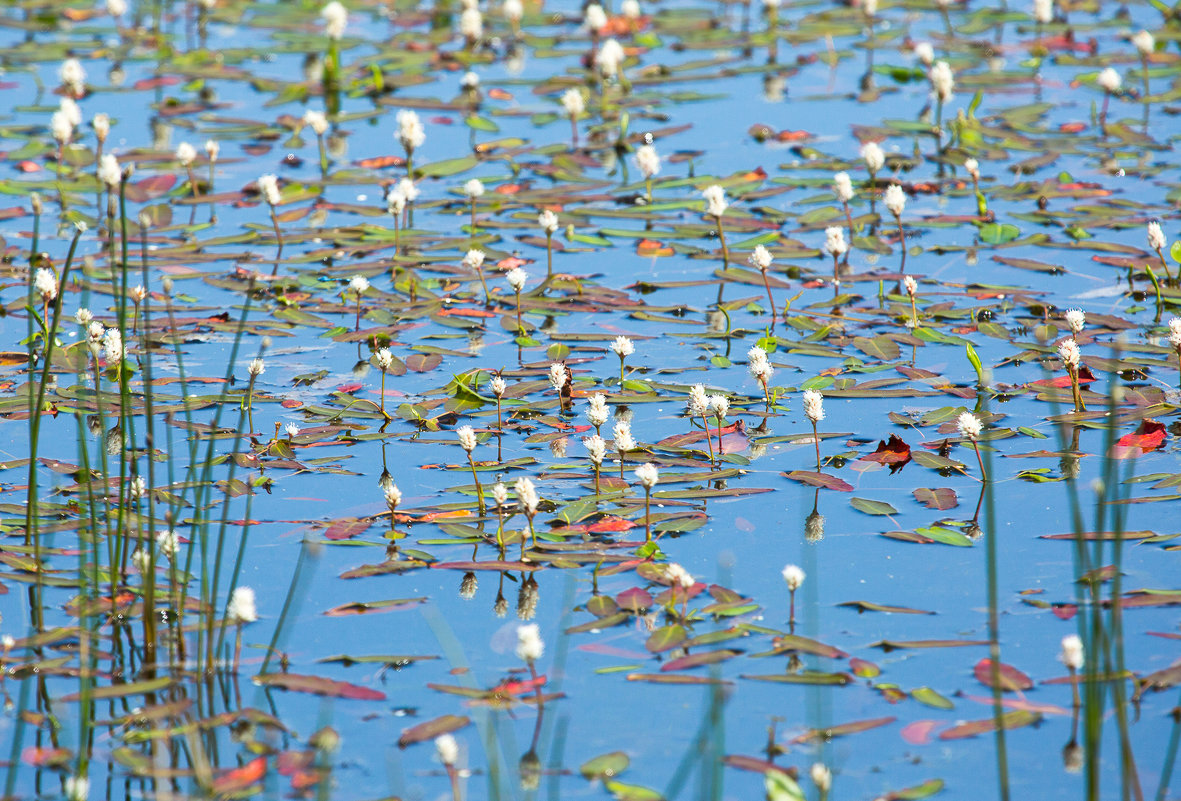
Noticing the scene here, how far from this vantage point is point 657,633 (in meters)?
1.92

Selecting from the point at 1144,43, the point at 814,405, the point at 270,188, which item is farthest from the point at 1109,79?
the point at 270,188

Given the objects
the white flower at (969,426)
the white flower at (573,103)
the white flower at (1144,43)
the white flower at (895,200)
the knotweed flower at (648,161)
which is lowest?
the white flower at (969,426)

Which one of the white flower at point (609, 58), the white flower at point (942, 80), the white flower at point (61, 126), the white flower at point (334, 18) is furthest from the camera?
the white flower at point (334, 18)

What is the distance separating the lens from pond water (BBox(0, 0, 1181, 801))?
171 centimetres

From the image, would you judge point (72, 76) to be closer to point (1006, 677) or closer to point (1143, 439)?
point (1143, 439)

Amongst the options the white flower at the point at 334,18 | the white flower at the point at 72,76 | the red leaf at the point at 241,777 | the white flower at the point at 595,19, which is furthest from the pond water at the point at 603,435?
the white flower at the point at 595,19

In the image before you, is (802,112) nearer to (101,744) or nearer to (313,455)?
(313,455)

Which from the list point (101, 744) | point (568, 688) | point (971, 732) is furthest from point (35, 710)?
point (971, 732)

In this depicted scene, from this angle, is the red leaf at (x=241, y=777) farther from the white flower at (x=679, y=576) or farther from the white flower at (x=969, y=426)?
the white flower at (x=969, y=426)

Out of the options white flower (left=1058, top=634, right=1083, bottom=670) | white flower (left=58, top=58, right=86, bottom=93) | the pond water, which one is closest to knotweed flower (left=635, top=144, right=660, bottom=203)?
the pond water

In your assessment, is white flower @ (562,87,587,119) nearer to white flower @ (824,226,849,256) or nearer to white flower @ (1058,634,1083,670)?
white flower @ (824,226,849,256)

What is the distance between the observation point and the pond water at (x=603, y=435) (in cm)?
Answer: 171

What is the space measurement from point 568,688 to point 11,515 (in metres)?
1.10

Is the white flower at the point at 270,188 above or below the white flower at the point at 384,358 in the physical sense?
above
